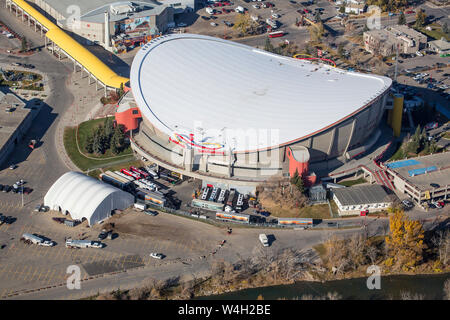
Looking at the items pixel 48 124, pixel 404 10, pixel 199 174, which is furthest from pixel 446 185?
pixel 404 10

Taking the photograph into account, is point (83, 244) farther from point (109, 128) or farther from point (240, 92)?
point (240, 92)

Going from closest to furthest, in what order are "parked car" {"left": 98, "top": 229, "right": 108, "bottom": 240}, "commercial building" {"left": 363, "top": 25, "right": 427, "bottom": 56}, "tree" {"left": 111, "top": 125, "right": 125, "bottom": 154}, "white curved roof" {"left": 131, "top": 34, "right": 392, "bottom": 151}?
"parked car" {"left": 98, "top": 229, "right": 108, "bottom": 240}
"white curved roof" {"left": 131, "top": 34, "right": 392, "bottom": 151}
"tree" {"left": 111, "top": 125, "right": 125, "bottom": 154}
"commercial building" {"left": 363, "top": 25, "right": 427, "bottom": 56}

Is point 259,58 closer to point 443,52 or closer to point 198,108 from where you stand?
point 198,108

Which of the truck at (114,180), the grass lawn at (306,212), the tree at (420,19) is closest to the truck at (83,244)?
the truck at (114,180)

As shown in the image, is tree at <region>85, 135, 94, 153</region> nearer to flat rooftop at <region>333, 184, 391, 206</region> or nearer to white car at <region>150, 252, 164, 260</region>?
white car at <region>150, 252, 164, 260</region>

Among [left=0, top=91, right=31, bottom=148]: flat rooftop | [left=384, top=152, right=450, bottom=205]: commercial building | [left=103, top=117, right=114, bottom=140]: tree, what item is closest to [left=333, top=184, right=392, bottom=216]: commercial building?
[left=384, top=152, right=450, bottom=205]: commercial building

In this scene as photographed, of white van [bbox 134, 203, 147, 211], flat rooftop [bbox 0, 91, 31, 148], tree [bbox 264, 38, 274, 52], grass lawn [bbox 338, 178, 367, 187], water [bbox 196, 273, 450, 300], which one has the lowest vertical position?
water [bbox 196, 273, 450, 300]
